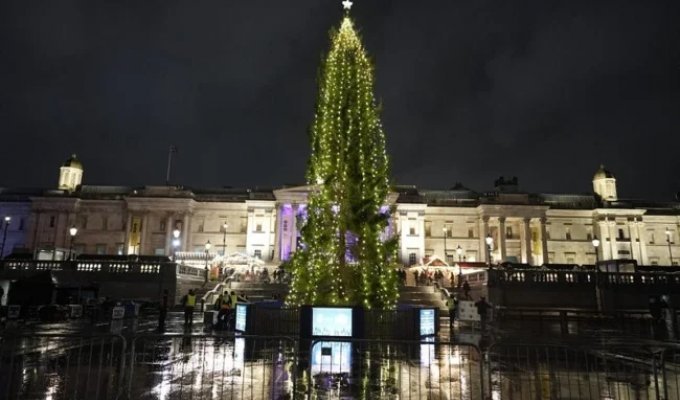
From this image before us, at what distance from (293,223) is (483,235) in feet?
97.4

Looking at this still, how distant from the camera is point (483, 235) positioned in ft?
249

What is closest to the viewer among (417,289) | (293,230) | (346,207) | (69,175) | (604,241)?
(346,207)

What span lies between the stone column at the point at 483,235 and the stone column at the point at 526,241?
18.6 ft

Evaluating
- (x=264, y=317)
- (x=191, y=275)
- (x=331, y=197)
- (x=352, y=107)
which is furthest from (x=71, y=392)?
(x=191, y=275)

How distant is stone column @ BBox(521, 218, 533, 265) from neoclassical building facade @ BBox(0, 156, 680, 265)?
0.16 m

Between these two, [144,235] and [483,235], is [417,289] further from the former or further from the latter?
[144,235]

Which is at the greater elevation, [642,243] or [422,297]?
[642,243]

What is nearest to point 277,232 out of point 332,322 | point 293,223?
point 293,223

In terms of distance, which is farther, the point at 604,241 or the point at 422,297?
the point at 604,241

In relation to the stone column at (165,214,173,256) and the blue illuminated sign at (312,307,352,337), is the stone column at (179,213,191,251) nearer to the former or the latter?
the stone column at (165,214,173,256)

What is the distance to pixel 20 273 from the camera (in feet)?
131

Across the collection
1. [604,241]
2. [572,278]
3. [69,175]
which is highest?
[69,175]

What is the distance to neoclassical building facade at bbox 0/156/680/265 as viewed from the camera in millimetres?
73938

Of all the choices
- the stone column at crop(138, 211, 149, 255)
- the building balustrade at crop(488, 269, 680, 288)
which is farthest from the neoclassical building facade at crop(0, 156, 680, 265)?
the building balustrade at crop(488, 269, 680, 288)
